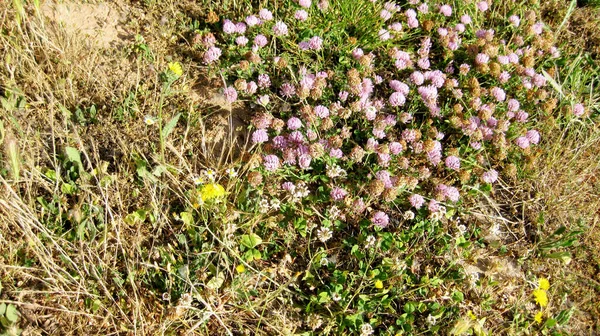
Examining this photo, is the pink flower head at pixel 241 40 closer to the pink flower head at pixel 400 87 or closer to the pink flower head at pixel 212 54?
the pink flower head at pixel 212 54

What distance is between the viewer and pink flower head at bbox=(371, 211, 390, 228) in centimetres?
303

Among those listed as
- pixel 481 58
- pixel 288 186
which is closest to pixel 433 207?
pixel 288 186

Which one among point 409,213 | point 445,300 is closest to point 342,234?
point 409,213

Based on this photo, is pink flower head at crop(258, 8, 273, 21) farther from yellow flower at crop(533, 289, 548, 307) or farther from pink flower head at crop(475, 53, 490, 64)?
yellow flower at crop(533, 289, 548, 307)

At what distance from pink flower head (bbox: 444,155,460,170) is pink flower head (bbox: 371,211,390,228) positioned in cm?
64

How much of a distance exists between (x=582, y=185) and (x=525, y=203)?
52 centimetres

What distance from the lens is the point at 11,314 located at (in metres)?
2.50

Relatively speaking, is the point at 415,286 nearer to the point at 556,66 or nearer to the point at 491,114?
the point at 491,114

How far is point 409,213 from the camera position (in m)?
3.05

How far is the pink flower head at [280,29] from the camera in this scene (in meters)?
3.55

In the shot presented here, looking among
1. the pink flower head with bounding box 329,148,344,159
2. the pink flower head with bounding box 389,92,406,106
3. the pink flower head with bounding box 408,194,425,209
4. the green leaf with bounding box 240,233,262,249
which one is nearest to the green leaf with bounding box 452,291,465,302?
the pink flower head with bounding box 408,194,425,209

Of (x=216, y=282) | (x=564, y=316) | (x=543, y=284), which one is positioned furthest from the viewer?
(x=543, y=284)

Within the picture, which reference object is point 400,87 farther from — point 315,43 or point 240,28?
point 240,28

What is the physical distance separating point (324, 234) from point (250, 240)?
1.52 feet
